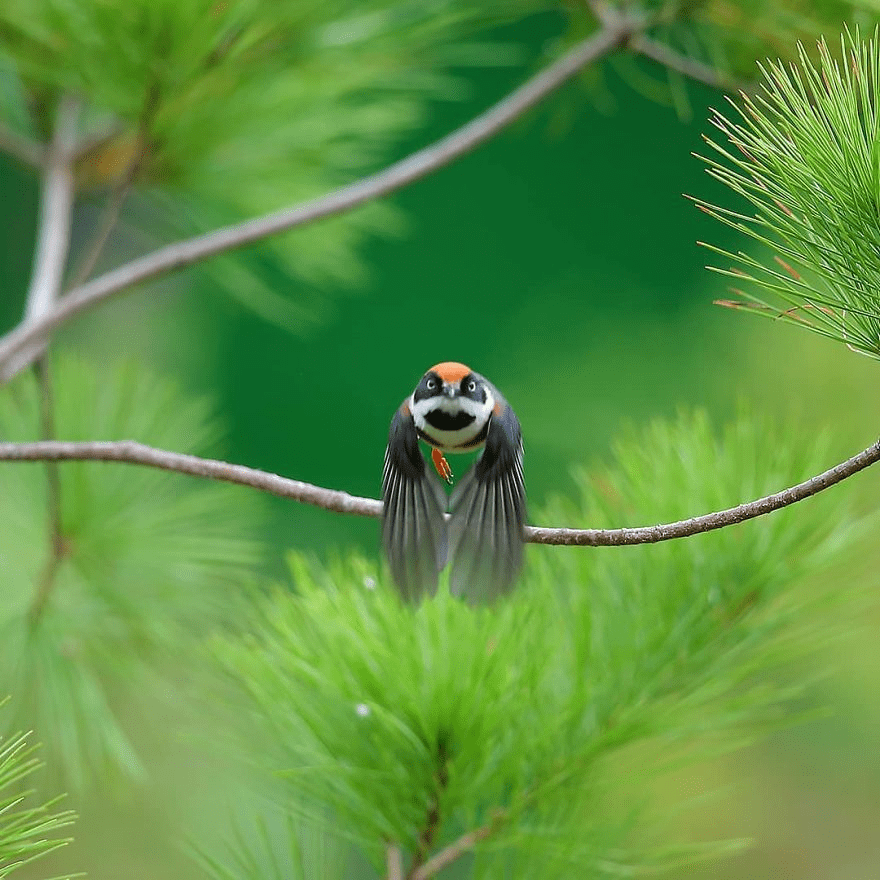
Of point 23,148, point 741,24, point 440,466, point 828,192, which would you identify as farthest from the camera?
Answer: point 23,148

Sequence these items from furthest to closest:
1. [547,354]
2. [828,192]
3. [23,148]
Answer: [547,354] → [23,148] → [828,192]

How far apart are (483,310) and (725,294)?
344 millimetres

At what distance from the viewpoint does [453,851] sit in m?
0.42

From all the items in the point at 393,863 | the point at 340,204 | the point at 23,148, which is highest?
the point at 23,148

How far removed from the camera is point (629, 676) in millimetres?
451

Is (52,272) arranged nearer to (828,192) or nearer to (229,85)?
(229,85)

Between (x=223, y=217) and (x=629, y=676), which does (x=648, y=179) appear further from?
(x=629, y=676)

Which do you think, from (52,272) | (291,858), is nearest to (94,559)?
(52,272)

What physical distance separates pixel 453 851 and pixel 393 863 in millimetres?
22

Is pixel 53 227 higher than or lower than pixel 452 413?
higher

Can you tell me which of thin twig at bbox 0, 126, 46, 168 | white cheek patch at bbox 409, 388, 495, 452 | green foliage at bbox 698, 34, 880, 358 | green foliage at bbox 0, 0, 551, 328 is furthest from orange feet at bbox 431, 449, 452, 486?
thin twig at bbox 0, 126, 46, 168

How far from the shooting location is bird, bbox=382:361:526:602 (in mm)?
351

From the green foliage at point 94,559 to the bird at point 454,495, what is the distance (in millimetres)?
280

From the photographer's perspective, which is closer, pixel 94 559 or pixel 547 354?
pixel 94 559
